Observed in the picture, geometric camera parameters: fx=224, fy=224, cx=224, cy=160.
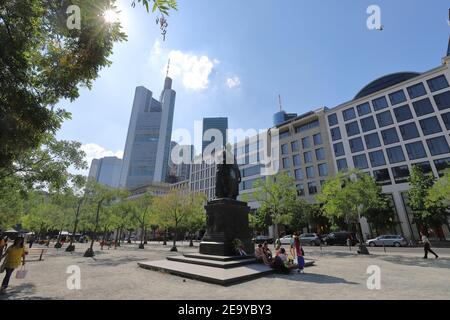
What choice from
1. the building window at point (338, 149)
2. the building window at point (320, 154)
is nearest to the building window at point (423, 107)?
the building window at point (338, 149)

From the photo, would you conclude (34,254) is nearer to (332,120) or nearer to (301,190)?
(301,190)

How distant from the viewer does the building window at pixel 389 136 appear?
39787 mm

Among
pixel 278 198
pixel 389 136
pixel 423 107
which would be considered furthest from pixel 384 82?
pixel 278 198

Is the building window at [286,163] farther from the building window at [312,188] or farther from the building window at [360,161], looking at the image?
the building window at [360,161]

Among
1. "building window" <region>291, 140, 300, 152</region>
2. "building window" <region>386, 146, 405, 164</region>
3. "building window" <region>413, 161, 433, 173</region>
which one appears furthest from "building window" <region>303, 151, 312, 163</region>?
"building window" <region>413, 161, 433, 173</region>

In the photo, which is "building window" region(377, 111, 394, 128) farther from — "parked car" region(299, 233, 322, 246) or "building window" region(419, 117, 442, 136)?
"parked car" region(299, 233, 322, 246)

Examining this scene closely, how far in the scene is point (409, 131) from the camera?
38.6 meters

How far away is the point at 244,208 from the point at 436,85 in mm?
44447

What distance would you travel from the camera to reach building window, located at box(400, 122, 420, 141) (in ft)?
124

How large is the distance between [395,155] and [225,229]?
1611 inches

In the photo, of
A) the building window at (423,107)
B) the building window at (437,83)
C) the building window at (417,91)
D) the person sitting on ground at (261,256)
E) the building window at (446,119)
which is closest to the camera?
the person sitting on ground at (261,256)

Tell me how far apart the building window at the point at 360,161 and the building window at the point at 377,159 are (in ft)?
3.28

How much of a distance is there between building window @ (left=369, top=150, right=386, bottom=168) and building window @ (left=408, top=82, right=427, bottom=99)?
11004 millimetres
